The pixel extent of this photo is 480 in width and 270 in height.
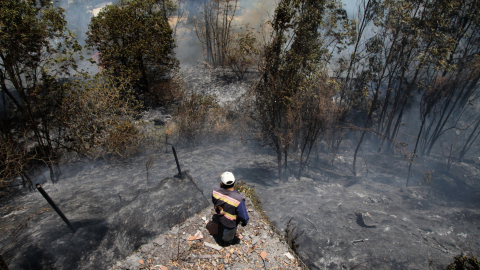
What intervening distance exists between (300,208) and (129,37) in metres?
12.2

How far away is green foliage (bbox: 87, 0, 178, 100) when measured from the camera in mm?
10648

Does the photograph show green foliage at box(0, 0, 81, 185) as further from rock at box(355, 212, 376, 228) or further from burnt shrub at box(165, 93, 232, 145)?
rock at box(355, 212, 376, 228)

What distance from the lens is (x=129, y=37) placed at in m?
11.3

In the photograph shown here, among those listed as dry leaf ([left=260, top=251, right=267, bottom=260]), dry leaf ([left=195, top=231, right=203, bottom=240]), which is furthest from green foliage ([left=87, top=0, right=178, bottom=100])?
dry leaf ([left=260, top=251, right=267, bottom=260])

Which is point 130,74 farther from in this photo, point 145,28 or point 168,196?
point 168,196

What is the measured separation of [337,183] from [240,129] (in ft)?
20.9

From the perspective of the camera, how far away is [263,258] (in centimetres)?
394

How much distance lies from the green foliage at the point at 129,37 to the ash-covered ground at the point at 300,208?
3600mm

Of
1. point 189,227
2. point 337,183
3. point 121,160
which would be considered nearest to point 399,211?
point 337,183

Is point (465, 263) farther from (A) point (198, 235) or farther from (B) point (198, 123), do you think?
(B) point (198, 123)

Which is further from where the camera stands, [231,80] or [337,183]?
[231,80]

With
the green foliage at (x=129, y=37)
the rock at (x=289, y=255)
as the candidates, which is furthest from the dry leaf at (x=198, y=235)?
the green foliage at (x=129, y=37)

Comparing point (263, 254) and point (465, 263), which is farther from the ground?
point (465, 263)

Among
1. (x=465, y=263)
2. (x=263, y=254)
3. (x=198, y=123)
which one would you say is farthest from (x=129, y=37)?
(x=465, y=263)
